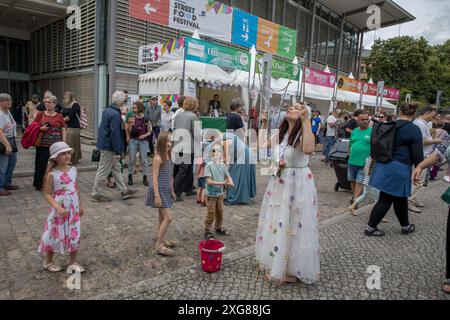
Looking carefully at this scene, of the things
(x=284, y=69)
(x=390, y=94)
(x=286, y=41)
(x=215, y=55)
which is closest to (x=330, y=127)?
(x=284, y=69)

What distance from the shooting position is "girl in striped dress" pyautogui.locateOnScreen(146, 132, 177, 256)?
12.0ft

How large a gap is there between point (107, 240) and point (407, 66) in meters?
32.9

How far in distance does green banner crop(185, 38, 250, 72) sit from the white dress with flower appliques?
6.03 m

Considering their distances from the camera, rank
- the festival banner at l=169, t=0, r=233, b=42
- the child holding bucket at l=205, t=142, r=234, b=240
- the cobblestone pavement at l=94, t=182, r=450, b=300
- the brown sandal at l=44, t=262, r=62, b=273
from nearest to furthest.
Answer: the cobblestone pavement at l=94, t=182, r=450, b=300 → the brown sandal at l=44, t=262, r=62, b=273 → the child holding bucket at l=205, t=142, r=234, b=240 → the festival banner at l=169, t=0, r=233, b=42

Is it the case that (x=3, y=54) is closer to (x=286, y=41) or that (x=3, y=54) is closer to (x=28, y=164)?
(x=28, y=164)

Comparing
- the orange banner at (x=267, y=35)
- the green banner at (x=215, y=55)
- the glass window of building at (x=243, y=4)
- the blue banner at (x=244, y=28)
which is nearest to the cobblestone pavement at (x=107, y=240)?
the green banner at (x=215, y=55)

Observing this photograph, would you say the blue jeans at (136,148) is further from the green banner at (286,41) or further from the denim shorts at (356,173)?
the green banner at (286,41)

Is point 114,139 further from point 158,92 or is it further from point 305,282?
point 158,92

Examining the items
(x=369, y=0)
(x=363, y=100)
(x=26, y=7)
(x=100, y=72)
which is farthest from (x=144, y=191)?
(x=369, y=0)

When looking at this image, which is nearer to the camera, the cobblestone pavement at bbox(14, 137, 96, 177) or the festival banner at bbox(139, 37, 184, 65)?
the cobblestone pavement at bbox(14, 137, 96, 177)

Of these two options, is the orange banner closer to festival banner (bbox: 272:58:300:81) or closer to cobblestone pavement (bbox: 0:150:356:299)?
festival banner (bbox: 272:58:300:81)

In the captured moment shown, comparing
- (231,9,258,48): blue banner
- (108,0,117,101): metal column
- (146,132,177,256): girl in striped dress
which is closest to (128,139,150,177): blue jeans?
(146,132,177,256): girl in striped dress

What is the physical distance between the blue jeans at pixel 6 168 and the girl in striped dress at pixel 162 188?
3.51m

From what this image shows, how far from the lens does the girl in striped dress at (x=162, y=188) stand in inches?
143
